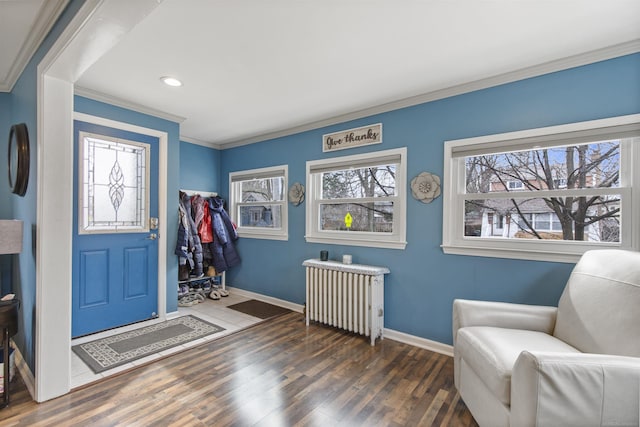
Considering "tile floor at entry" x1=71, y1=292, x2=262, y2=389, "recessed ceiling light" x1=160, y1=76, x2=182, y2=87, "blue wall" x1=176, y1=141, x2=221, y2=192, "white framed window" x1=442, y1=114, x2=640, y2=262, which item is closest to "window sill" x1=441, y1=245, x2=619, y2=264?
"white framed window" x1=442, y1=114, x2=640, y2=262

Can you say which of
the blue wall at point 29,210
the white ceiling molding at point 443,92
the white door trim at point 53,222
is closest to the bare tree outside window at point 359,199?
the white ceiling molding at point 443,92

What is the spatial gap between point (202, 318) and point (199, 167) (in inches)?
83.8

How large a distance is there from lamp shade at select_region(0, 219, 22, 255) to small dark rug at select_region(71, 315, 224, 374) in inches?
39.8

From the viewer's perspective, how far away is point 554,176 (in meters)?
2.15

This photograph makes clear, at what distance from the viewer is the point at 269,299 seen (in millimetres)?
3848

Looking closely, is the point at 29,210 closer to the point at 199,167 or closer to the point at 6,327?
the point at 6,327

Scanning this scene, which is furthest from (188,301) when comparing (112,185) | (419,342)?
(419,342)

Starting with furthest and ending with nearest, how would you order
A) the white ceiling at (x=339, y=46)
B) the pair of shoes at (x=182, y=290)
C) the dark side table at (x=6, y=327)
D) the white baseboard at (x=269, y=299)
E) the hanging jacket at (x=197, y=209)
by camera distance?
the hanging jacket at (x=197, y=209) → the pair of shoes at (x=182, y=290) → the white baseboard at (x=269, y=299) → the dark side table at (x=6, y=327) → the white ceiling at (x=339, y=46)

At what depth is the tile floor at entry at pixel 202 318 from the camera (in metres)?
2.06

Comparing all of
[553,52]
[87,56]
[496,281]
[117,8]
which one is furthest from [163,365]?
[553,52]

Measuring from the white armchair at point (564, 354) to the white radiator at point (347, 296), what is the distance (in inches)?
34.6

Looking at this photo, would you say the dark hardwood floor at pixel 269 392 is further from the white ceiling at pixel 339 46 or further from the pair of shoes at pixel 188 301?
the white ceiling at pixel 339 46

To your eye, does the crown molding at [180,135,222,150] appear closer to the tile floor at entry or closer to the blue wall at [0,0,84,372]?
the blue wall at [0,0,84,372]

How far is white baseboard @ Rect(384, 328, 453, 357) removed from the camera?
2457 millimetres
